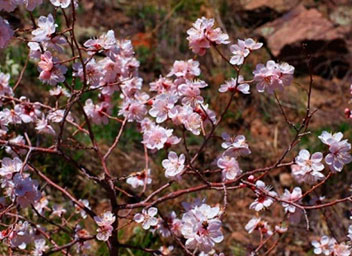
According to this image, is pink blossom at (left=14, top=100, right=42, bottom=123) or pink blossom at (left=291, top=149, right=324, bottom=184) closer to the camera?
pink blossom at (left=291, top=149, right=324, bottom=184)

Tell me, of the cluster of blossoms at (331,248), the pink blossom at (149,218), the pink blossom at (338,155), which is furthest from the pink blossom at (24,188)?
the cluster of blossoms at (331,248)

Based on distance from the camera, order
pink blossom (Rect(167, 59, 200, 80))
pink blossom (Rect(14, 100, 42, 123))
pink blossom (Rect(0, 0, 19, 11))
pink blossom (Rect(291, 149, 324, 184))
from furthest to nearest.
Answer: pink blossom (Rect(14, 100, 42, 123)), pink blossom (Rect(167, 59, 200, 80)), pink blossom (Rect(291, 149, 324, 184)), pink blossom (Rect(0, 0, 19, 11))

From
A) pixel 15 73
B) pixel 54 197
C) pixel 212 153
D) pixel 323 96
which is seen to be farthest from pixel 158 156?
pixel 323 96

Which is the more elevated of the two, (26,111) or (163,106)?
(163,106)

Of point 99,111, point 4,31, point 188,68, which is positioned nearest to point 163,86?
point 188,68

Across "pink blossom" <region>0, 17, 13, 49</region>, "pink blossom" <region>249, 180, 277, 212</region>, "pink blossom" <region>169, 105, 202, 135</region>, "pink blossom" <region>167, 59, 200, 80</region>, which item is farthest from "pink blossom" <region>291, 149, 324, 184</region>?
"pink blossom" <region>0, 17, 13, 49</region>

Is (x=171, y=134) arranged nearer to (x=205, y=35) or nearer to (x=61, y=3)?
(x=205, y=35)

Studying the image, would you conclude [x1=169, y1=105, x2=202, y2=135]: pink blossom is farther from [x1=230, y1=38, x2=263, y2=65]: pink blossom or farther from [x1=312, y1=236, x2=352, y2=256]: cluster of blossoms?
[x1=312, y1=236, x2=352, y2=256]: cluster of blossoms
